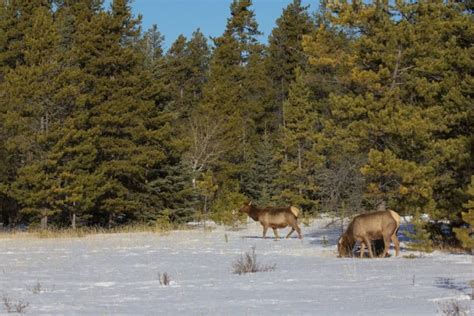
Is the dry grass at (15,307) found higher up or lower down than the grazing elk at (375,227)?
lower down

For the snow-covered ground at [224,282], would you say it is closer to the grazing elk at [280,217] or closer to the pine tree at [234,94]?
the grazing elk at [280,217]

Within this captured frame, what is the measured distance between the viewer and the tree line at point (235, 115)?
19516mm

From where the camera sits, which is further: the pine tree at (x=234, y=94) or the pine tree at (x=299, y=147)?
the pine tree at (x=234, y=94)

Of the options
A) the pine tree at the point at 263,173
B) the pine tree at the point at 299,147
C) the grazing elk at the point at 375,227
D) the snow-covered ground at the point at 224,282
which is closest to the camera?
the snow-covered ground at the point at 224,282

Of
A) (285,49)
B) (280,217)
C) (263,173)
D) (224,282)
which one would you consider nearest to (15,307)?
(224,282)

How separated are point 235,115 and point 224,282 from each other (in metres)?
47.8

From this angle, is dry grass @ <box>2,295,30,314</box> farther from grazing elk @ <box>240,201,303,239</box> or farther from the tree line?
grazing elk @ <box>240,201,303,239</box>

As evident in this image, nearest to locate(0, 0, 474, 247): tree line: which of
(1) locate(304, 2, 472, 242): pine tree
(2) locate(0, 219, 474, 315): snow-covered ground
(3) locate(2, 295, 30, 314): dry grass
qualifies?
(1) locate(304, 2, 472, 242): pine tree

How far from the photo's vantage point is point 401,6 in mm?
20594

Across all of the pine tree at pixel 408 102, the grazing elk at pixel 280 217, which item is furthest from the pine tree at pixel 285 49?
the pine tree at pixel 408 102

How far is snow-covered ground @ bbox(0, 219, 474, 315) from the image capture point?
34.0 feet

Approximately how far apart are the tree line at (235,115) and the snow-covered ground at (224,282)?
6.41 feet

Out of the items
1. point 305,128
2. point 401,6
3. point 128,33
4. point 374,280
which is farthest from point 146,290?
point 305,128

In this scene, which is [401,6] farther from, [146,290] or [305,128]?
[305,128]
